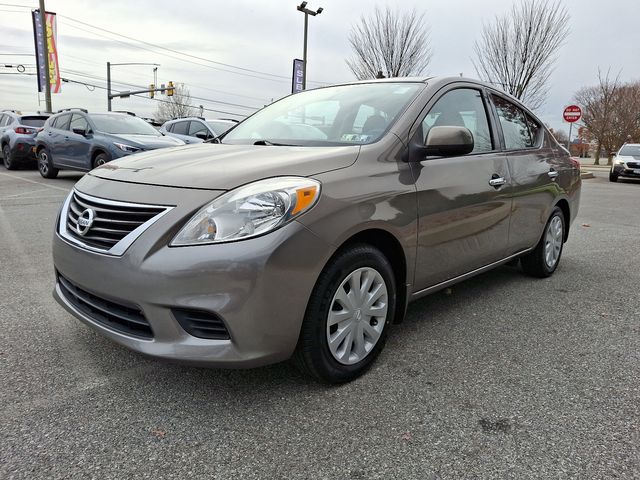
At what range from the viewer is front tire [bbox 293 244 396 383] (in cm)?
229

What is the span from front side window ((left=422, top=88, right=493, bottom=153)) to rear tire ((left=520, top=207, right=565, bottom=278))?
1295mm

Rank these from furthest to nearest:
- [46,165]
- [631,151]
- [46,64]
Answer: [46,64] → [631,151] → [46,165]

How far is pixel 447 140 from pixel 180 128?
457 inches

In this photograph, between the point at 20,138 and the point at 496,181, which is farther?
the point at 20,138

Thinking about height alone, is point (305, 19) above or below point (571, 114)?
above

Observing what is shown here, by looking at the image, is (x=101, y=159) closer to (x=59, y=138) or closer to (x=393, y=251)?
(x=59, y=138)

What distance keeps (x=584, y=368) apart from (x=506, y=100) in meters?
2.22

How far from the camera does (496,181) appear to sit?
346cm

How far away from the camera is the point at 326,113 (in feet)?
10.7

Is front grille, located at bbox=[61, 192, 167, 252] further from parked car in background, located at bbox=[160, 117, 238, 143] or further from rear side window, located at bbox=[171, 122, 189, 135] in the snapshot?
rear side window, located at bbox=[171, 122, 189, 135]

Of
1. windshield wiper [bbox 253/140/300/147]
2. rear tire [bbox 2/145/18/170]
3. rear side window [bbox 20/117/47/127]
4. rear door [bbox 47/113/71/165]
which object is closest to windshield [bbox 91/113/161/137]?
rear door [bbox 47/113/71/165]

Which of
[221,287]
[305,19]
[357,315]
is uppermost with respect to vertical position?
[305,19]

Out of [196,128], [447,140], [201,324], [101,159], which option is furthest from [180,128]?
[201,324]

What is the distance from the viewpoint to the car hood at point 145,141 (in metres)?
9.28
